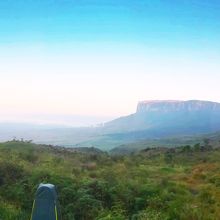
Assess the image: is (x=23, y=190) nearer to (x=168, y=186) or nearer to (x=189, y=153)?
(x=168, y=186)

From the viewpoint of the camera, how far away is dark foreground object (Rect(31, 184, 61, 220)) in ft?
26.9

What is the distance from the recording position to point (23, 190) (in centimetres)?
1470

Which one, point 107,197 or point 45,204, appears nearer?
point 45,204

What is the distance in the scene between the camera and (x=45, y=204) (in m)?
8.22

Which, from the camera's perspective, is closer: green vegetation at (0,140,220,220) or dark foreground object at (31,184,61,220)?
dark foreground object at (31,184,61,220)

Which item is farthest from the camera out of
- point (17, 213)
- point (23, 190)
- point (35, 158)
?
point (35, 158)

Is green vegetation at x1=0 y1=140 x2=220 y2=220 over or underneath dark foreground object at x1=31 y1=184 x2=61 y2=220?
underneath

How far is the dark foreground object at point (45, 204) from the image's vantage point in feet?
26.9

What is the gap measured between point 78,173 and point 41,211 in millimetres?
11682

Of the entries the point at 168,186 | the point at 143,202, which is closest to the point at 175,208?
the point at 143,202

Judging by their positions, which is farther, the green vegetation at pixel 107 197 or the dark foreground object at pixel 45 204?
the green vegetation at pixel 107 197

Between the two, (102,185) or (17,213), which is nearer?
(17,213)

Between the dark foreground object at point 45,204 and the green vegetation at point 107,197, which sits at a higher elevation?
the dark foreground object at point 45,204

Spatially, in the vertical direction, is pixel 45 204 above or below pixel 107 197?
above
